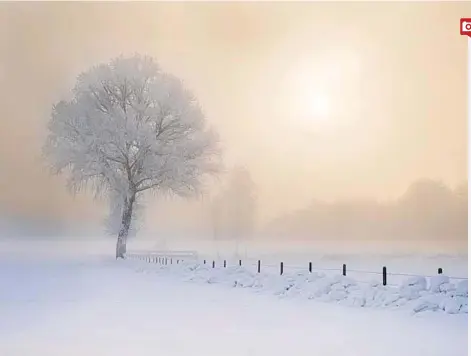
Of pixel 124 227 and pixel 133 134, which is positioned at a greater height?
pixel 133 134

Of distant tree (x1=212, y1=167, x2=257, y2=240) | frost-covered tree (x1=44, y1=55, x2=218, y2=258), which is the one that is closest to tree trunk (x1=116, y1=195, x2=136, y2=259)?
frost-covered tree (x1=44, y1=55, x2=218, y2=258)

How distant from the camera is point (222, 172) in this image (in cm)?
264

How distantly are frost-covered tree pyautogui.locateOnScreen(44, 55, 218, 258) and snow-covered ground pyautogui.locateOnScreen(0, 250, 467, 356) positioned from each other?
37 centimetres

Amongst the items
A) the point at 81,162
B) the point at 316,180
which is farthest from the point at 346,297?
the point at 81,162

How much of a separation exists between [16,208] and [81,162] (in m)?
0.36

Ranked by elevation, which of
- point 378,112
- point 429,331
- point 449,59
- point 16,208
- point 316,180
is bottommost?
point 429,331

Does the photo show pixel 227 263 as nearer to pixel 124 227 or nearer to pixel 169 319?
pixel 169 319

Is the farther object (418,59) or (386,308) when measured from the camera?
(418,59)

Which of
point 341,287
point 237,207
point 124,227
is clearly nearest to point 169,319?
point 124,227

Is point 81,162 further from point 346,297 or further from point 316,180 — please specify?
point 346,297

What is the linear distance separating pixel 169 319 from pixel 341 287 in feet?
2.61

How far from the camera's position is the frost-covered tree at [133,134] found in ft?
8.68

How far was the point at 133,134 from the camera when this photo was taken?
8.73 ft

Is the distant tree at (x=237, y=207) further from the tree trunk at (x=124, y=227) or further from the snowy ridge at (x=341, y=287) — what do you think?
the tree trunk at (x=124, y=227)
